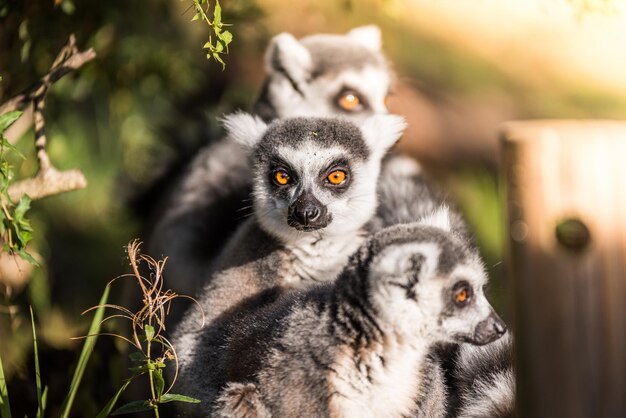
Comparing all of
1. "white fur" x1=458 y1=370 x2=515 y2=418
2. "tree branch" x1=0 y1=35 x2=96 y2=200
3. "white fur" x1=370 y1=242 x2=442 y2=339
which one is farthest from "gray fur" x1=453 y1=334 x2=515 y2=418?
"tree branch" x1=0 y1=35 x2=96 y2=200

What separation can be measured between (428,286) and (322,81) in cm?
243

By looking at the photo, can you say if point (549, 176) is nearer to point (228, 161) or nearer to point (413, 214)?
point (413, 214)

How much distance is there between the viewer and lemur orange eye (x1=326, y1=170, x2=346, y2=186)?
3.62 meters

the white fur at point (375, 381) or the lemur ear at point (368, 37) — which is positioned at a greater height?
the lemur ear at point (368, 37)

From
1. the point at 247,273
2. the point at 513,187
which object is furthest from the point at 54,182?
the point at 513,187

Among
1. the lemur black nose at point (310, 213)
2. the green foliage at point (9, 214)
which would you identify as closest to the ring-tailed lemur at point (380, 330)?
the lemur black nose at point (310, 213)

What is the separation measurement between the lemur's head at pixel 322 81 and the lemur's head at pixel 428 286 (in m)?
2.17

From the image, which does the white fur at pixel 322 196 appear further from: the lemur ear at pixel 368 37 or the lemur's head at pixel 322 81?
the lemur ear at pixel 368 37

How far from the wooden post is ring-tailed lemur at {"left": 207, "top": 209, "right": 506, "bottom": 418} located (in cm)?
46

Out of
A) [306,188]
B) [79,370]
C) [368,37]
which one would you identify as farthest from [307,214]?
→ [368,37]

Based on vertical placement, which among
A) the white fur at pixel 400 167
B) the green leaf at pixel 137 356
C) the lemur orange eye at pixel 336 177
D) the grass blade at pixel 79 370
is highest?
the lemur orange eye at pixel 336 177

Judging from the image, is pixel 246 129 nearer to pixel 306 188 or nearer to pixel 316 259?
pixel 306 188

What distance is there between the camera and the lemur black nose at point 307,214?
3432 mm

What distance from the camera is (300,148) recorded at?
3.57 metres
